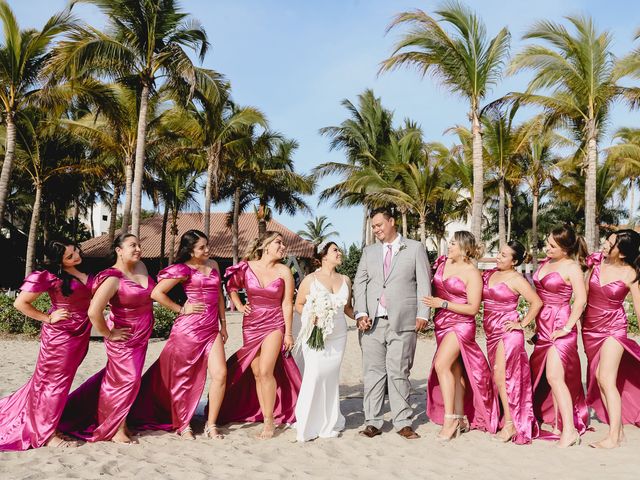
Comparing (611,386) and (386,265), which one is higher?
(386,265)

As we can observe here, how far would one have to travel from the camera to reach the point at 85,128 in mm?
21047

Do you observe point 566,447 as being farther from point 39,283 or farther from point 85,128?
point 85,128

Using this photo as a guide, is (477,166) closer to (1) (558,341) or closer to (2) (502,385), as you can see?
(1) (558,341)

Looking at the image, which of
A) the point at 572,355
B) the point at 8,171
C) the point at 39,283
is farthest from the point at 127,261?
the point at 8,171

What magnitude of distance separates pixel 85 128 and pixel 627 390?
20.0 meters

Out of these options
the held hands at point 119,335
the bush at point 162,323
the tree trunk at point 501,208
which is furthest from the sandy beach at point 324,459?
the tree trunk at point 501,208

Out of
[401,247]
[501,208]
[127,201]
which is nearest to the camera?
[401,247]

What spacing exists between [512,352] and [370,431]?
1573 mm

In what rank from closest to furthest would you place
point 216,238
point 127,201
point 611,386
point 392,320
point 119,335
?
point 119,335 < point 611,386 < point 392,320 < point 127,201 < point 216,238

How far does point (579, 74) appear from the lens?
1717cm

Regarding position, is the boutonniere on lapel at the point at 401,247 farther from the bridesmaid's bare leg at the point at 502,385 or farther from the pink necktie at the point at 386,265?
the bridesmaid's bare leg at the point at 502,385

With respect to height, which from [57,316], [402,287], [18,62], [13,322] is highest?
[18,62]

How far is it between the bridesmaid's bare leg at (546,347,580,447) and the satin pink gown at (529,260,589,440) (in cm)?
6

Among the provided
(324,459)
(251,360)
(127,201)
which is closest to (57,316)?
(251,360)
